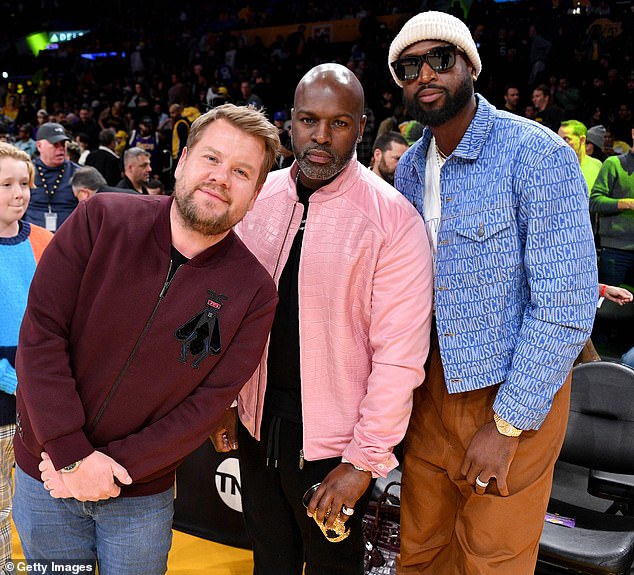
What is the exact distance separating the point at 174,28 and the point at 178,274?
2203 centimetres

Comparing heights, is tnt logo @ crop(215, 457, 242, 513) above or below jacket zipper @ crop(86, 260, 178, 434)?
below

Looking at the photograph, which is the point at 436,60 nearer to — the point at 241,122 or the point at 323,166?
the point at 323,166

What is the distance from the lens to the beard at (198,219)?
1923 millimetres

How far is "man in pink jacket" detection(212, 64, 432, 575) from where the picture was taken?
2.03 metres

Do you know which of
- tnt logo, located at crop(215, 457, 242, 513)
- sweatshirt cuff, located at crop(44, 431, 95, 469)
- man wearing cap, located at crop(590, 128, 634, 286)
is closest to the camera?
sweatshirt cuff, located at crop(44, 431, 95, 469)

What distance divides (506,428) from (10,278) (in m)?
1.82

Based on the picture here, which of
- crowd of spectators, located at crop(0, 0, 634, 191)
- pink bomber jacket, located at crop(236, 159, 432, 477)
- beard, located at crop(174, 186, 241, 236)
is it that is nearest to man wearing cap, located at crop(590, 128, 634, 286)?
crowd of spectators, located at crop(0, 0, 634, 191)

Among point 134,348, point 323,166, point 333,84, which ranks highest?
point 333,84

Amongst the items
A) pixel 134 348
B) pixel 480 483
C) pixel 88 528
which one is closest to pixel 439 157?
pixel 480 483

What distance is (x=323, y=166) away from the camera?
6.91 feet

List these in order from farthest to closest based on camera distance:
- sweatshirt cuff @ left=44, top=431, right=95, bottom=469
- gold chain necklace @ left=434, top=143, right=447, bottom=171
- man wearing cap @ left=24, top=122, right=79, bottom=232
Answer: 1. man wearing cap @ left=24, top=122, right=79, bottom=232
2. gold chain necklace @ left=434, top=143, right=447, bottom=171
3. sweatshirt cuff @ left=44, top=431, right=95, bottom=469

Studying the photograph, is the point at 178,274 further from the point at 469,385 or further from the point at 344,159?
the point at 469,385

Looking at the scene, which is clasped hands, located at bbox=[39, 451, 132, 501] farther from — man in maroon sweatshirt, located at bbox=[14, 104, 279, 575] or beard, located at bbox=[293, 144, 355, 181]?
beard, located at bbox=[293, 144, 355, 181]

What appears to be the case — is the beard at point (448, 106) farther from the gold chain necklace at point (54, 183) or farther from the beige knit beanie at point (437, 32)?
the gold chain necklace at point (54, 183)
